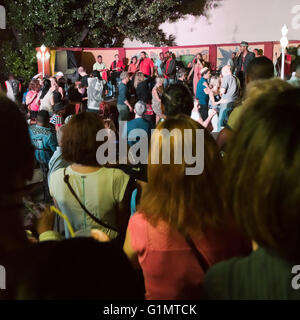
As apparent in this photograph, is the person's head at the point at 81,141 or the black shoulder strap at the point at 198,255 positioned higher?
the person's head at the point at 81,141

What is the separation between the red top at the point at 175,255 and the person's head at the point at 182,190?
0.16 ft

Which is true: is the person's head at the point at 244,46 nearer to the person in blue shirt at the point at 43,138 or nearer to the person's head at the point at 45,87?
the person's head at the point at 45,87

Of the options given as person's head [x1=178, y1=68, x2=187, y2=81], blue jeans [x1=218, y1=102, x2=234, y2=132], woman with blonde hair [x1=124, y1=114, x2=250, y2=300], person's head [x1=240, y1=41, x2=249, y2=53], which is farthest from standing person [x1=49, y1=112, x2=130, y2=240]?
person's head [x1=178, y1=68, x2=187, y2=81]

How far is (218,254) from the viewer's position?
1.63 m

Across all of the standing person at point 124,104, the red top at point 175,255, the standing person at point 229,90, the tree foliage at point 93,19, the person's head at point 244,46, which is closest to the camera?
the red top at point 175,255

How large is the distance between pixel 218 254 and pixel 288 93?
78cm

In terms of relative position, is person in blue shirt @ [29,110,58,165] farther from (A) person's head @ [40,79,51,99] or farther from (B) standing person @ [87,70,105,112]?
(A) person's head @ [40,79,51,99]

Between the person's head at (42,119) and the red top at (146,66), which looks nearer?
the person's head at (42,119)

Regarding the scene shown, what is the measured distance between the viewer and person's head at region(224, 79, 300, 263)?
37.7 inches

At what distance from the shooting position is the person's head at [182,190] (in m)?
1.67

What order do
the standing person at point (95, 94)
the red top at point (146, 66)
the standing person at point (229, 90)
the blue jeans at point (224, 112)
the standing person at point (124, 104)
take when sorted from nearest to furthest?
1. the blue jeans at point (224, 112)
2. the standing person at point (229, 90)
3. the standing person at point (95, 94)
4. the standing person at point (124, 104)
5. the red top at point (146, 66)

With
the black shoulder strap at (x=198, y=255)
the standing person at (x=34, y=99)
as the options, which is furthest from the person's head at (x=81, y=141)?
the standing person at (x=34, y=99)

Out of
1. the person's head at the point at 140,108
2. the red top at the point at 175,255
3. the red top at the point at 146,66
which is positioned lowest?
the red top at the point at 175,255

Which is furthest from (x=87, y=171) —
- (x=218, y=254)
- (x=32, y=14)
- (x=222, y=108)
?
(x=32, y=14)
